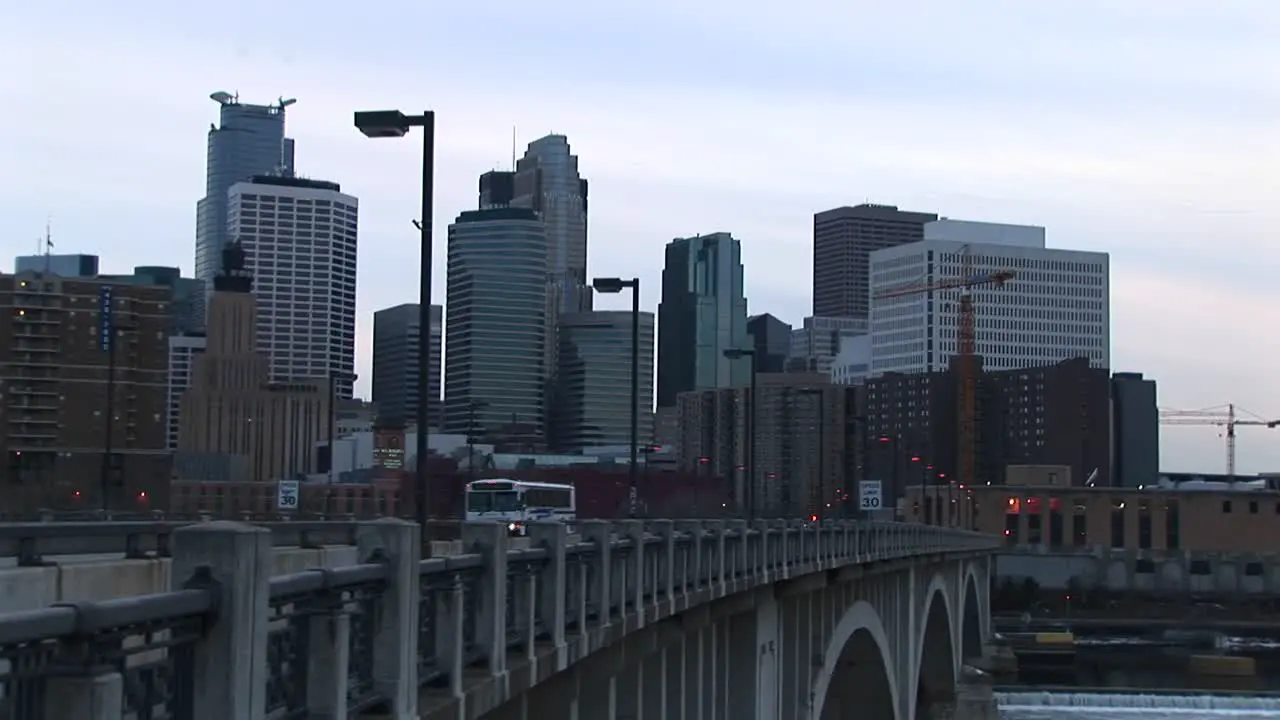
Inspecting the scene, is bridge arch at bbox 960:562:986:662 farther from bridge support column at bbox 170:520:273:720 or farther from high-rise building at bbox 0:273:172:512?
bridge support column at bbox 170:520:273:720

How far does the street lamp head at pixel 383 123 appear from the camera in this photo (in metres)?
22.6

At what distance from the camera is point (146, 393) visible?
126312 mm

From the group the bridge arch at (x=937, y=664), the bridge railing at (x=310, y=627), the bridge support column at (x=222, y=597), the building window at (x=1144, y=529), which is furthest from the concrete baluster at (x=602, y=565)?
the building window at (x=1144, y=529)

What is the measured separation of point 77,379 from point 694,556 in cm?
11441

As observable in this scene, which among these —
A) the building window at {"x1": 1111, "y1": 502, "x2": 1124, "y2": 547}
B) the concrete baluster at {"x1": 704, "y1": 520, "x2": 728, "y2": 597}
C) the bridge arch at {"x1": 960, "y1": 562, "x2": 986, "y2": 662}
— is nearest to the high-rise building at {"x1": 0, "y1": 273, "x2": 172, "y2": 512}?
the bridge arch at {"x1": 960, "y1": 562, "x2": 986, "y2": 662}

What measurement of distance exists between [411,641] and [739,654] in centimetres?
2111

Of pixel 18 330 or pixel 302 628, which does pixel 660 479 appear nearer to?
pixel 18 330

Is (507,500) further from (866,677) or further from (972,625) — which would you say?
(972,625)

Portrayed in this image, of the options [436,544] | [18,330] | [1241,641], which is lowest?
[1241,641]

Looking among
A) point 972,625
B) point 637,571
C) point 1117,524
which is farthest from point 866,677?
point 1117,524

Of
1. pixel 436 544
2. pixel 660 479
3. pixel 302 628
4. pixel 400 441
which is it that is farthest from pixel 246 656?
pixel 660 479

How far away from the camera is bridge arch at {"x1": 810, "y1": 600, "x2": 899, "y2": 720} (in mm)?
57031

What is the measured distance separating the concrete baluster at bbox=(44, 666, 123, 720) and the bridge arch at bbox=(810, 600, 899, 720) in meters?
48.5

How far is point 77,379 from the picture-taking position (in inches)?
5241
